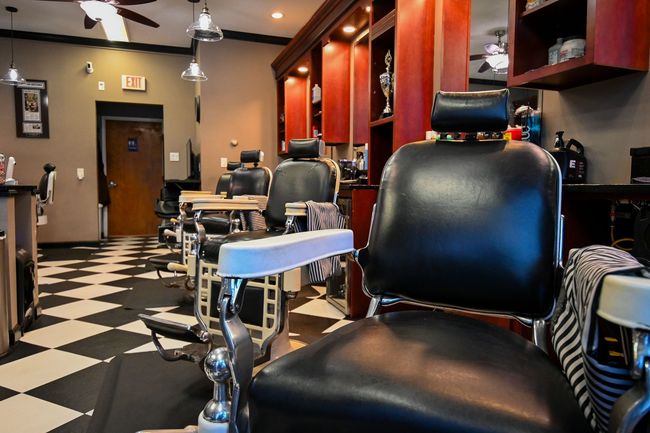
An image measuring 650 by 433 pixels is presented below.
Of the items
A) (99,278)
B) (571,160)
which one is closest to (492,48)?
(571,160)

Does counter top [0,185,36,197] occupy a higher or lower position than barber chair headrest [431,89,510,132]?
lower

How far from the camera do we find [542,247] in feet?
3.16

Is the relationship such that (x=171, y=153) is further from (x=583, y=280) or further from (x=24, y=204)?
(x=583, y=280)

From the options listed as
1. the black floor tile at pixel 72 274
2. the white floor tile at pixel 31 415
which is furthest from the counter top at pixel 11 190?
the black floor tile at pixel 72 274

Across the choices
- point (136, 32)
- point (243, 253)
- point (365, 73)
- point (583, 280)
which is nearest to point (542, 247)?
point (583, 280)

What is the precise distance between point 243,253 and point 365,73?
3688 millimetres

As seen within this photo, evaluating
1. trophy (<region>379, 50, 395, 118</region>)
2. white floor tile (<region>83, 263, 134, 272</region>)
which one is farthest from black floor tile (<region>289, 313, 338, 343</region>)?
white floor tile (<region>83, 263, 134, 272</region>)

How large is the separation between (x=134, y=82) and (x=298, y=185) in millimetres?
5534

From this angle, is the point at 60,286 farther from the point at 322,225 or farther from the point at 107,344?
the point at 322,225

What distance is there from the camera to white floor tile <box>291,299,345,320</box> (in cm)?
286

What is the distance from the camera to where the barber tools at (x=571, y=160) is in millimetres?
1722

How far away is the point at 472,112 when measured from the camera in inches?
44.2

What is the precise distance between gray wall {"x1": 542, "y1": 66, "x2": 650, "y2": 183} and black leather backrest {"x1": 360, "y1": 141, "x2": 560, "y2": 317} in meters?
0.96

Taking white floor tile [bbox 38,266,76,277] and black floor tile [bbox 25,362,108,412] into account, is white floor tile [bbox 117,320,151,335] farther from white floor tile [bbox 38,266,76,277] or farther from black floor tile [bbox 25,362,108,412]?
white floor tile [bbox 38,266,76,277]
